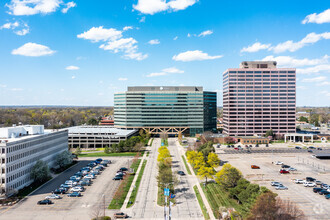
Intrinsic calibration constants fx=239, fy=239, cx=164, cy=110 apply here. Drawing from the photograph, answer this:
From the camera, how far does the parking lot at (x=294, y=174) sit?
52.6m

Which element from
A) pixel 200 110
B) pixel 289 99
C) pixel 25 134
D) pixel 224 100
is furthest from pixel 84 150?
pixel 289 99

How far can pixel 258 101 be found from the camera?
6181 inches

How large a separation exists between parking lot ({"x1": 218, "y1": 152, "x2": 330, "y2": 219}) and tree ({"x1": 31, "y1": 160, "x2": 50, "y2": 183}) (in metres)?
60.1

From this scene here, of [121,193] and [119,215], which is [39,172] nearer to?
[121,193]

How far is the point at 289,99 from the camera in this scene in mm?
156250

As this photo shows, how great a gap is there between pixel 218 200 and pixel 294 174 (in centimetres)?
3784

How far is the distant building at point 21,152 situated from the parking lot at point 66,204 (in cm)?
574

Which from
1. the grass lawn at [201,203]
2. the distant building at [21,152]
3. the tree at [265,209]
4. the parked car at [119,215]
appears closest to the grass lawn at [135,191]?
the parked car at [119,215]

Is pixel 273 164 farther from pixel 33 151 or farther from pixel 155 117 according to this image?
pixel 155 117

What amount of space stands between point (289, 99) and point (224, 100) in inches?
1627

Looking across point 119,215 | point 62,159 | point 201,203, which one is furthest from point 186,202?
point 62,159

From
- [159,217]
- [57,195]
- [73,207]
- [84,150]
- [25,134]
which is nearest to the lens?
[159,217]

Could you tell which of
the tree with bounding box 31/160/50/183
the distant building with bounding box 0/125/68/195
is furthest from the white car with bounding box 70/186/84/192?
the distant building with bounding box 0/125/68/195

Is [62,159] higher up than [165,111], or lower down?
lower down
